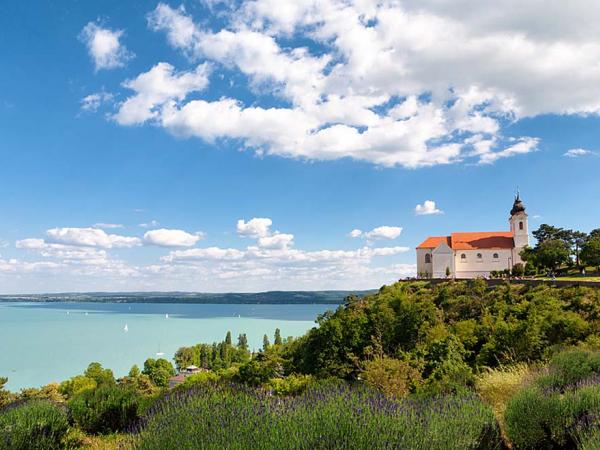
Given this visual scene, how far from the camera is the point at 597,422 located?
16.3 ft

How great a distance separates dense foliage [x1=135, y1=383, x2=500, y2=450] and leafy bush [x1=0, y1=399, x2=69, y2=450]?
8.32ft

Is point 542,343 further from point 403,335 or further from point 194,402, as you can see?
point 194,402

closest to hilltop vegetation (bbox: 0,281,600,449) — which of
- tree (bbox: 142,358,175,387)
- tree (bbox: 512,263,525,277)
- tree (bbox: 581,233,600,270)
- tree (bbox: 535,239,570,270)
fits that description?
tree (bbox: 581,233,600,270)

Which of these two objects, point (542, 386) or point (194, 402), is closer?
point (194, 402)

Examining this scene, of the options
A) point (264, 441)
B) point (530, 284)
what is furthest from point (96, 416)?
point (530, 284)

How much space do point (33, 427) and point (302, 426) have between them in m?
4.86

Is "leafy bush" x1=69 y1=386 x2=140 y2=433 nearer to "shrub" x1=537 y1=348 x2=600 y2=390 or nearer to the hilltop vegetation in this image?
the hilltop vegetation

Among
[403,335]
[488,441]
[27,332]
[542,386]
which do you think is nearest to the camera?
[488,441]

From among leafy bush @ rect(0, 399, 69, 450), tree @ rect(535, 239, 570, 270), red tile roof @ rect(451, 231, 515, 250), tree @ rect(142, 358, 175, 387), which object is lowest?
tree @ rect(142, 358, 175, 387)

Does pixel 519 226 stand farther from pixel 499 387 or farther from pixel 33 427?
pixel 33 427

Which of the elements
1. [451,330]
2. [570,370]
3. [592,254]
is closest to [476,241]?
[592,254]

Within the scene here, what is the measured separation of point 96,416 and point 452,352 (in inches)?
551

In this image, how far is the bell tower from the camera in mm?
51906

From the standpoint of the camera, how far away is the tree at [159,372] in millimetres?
62375
